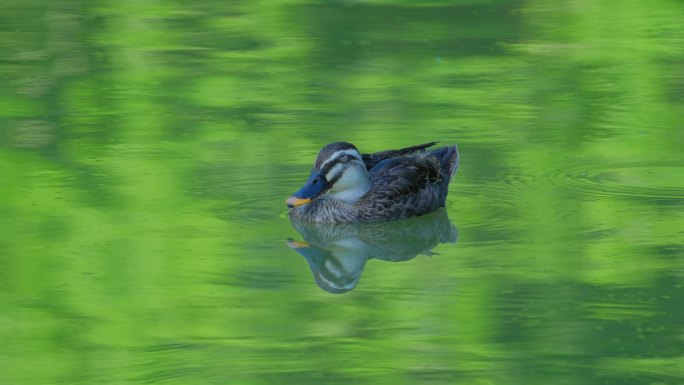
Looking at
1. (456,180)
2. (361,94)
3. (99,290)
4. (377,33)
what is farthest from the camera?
(377,33)

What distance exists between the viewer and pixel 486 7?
19.1 metres

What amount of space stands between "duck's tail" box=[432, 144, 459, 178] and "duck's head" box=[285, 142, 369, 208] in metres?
0.66

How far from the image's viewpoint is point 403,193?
433 inches

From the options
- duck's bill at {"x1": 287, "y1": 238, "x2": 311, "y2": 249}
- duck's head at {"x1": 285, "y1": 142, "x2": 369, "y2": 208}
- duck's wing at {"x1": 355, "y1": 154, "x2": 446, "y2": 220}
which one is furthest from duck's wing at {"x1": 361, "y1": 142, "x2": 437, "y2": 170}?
duck's bill at {"x1": 287, "y1": 238, "x2": 311, "y2": 249}

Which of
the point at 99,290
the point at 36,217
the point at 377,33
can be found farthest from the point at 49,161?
the point at 377,33

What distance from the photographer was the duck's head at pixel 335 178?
10719mm

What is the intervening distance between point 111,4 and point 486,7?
4426 millimetres

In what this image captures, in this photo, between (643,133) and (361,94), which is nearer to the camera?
(643,133)

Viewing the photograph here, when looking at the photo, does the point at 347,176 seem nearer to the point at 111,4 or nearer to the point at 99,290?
the point at 99,290

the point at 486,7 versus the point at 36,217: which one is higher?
the point at 36,217

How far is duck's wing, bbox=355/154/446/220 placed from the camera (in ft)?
35.9

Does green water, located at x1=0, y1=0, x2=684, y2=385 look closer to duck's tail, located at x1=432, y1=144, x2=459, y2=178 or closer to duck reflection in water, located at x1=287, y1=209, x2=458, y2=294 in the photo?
duck reflection in water, located at x1=287, y1=209, x2=458, y2=294

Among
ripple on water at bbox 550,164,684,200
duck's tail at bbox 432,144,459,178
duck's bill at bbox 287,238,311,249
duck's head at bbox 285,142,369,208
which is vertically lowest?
ripple on water at bbox 550,164,684,200

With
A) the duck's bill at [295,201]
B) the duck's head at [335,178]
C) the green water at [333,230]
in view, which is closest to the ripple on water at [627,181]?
the green water at [333,230]
